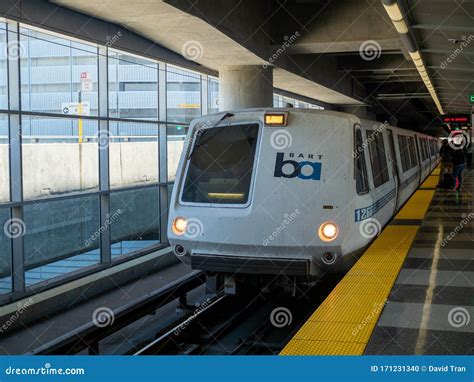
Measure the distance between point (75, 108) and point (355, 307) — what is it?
7141 millimetres

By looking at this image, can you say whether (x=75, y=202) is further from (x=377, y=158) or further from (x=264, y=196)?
(x=377, y=158)

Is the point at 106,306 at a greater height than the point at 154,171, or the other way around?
the point at 154,171

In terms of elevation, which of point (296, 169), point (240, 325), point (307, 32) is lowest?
point (240, 325)

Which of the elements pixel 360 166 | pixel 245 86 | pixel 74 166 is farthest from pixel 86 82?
pixel 360 166

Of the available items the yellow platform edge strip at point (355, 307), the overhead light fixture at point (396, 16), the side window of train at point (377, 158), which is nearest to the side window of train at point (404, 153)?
the side window of train at point (377, 158)

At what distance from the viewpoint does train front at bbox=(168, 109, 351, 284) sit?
7129mm

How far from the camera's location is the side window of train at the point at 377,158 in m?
→ 8.57

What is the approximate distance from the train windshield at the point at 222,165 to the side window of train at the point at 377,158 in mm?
1807

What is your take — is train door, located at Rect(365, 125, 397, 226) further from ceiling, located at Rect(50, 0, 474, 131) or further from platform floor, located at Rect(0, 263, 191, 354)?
platform floor, located at Rect(0, 263, 191, 354)

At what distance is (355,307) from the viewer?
18.0 ft
